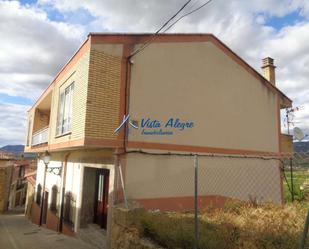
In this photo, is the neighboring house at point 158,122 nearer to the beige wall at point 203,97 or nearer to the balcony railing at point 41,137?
the beige wall at point 203,97

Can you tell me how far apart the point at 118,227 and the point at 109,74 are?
4944 millimetres

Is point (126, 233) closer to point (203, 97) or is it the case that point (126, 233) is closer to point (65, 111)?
point (203, 97)

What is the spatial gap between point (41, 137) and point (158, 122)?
9.37 meters

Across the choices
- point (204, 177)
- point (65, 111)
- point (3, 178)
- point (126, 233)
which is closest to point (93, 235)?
point (126, 233)

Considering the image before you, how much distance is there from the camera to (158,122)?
36.4ft

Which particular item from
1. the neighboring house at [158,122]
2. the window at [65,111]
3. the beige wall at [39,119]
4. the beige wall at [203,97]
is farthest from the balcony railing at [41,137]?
the beige wall at [203,97]

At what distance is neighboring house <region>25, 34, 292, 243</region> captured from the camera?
10227 millimetres

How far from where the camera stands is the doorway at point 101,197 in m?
12.5

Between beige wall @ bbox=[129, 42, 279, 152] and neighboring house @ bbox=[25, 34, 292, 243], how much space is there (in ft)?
0.13

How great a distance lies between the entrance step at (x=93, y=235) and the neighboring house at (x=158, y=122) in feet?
0.76

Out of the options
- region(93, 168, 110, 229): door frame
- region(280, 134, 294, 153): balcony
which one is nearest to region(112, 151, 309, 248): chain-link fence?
region(280, 134, 294, 153): balcony

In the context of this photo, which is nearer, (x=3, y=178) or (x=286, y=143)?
(x=286, y=143)

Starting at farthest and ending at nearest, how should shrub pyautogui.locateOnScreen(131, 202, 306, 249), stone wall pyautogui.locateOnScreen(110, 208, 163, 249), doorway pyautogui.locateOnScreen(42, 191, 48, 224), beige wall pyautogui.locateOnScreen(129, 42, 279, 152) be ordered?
doorway pyautogui.locateOnScreen(42, 191, 48, 224) < beige wall pyautogui.locateOnScreen(129, 42, 279, 152) < stone wall pyautogui.locateOnScreen(110, 208, 163, 249) < shrub pyautogui.locateOnScreen(131, 202, 306, 249)

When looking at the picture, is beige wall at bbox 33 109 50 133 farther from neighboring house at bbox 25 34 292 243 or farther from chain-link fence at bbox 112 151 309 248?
chain-link fence at bbox 112 151 309 248
